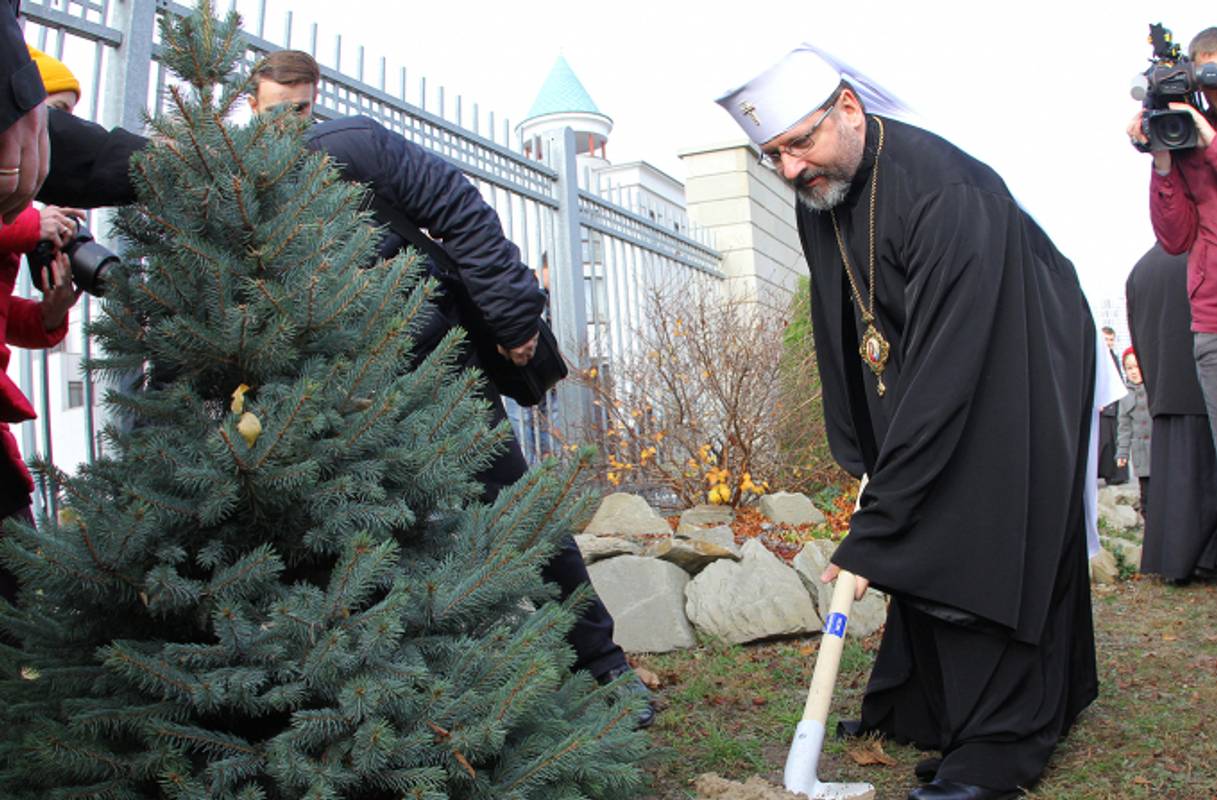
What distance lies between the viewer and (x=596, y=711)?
92.0 inches

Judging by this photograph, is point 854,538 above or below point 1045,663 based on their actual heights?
above

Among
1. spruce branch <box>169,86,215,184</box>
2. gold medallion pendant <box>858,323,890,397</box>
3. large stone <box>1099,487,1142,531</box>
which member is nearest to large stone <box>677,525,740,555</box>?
gold medallion pendant <box>858,323,890,397</box>

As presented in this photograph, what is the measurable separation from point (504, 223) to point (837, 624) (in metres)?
5.03

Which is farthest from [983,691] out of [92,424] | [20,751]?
[92,424]

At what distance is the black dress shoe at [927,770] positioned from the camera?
9.40 feet

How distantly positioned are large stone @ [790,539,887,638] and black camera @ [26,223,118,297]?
2.96 meters

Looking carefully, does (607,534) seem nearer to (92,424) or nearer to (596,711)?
(92,424)

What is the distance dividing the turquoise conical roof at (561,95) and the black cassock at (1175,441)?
31.3 m

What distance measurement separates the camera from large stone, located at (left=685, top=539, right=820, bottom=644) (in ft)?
14.8

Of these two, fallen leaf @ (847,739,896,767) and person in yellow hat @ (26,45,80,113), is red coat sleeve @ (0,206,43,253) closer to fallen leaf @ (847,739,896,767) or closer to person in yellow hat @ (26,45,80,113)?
person in yellow hat @ (26,45,80,113)

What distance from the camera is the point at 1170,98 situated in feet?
15.0

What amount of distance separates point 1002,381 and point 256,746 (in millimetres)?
1982

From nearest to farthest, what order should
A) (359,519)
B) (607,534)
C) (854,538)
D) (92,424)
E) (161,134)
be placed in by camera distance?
(359,519), (161,134), (854,538), (92,424), (607,534)

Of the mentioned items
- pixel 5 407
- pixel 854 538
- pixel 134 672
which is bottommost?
pixel 134 672
